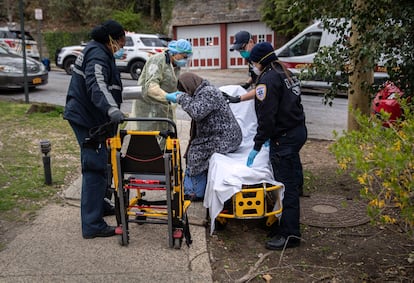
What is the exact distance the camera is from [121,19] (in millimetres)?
27094

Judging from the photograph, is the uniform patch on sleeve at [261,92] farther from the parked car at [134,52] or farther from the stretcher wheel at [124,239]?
the parked car at [134,52]

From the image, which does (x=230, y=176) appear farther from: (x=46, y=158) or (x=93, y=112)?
(x=46, y=158)

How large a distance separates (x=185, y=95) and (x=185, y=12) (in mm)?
21724

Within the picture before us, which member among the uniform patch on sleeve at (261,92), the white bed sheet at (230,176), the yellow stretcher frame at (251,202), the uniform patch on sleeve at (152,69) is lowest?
the yellow stretcher frame at (251,202)

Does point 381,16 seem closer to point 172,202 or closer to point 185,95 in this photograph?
point 185,95

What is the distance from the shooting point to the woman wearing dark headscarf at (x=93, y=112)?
4168 millimetres

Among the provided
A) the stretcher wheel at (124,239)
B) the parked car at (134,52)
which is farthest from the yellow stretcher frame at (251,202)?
the parked car at (134,52)

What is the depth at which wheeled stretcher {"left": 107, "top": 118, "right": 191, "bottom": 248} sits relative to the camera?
13.0 ft

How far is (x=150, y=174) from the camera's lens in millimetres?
4125

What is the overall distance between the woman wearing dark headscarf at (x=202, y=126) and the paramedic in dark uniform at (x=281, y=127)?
1.91 feet

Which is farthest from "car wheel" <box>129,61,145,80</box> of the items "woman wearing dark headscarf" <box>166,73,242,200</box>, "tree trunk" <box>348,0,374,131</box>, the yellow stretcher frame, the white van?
the yellow stretcher frame

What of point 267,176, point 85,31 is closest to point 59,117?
point 267,176

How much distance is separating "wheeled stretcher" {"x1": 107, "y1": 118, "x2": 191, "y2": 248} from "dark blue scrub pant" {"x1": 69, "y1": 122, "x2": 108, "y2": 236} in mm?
243

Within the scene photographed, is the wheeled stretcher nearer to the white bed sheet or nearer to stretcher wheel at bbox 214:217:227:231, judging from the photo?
the white bed sheet
